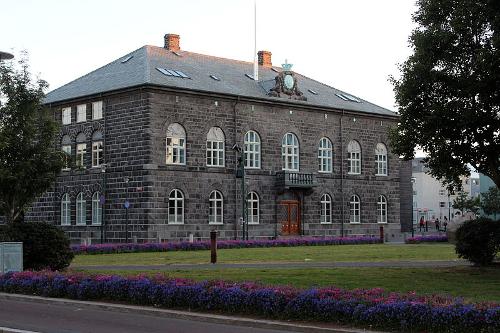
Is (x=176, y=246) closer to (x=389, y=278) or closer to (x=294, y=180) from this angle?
(x=294, y=180)

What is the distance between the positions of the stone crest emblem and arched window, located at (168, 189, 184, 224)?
11256 mm

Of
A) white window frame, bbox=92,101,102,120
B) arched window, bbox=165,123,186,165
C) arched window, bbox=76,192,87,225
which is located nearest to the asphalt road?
arched window, bbox=165,123,186,165

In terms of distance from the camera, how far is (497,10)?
1945 cm

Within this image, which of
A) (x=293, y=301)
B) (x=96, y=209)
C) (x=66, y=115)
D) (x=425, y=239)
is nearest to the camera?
(x=293, y=301)

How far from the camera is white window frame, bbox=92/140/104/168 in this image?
165ft

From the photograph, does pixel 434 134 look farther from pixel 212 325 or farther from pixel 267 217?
pixel 267 217

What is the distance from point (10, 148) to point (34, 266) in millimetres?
3852

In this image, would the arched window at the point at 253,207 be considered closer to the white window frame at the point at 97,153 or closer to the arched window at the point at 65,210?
the white window frame at the point at 97,153

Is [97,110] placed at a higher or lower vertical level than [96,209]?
higher

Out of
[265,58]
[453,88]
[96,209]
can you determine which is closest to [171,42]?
[265,58]

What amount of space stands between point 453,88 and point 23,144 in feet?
44.0

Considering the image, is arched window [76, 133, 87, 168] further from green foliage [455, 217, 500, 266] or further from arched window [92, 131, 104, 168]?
green foliage [455, 217, 500, 266]

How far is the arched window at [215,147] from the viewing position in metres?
51.0

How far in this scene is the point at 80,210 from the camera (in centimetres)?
5194
